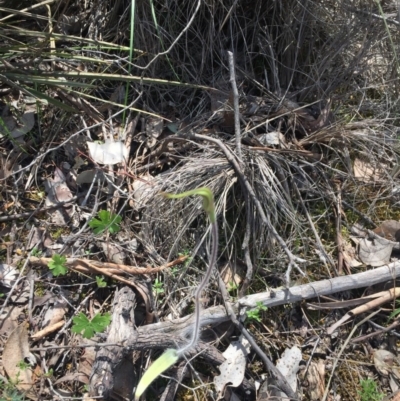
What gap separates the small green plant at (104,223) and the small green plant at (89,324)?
1.05 feet

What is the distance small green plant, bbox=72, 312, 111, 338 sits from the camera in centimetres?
160

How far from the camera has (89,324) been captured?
1616 mm

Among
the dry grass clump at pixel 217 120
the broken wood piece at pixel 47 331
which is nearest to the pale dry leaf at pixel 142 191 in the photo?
the dry grass clump at pixel 217 120

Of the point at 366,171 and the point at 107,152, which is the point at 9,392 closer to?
the point at 107,152

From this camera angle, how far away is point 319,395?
1706mm

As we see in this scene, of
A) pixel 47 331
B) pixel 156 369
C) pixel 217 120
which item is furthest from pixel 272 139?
pixel 156 369

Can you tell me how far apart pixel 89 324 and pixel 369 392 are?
3.36 ft

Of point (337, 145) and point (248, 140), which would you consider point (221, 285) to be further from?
point (337, 145)

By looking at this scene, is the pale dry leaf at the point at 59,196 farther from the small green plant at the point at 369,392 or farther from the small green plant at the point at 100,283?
the small green plant at the point at 369,392

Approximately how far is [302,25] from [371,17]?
264 mm

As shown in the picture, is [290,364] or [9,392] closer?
[9,392]

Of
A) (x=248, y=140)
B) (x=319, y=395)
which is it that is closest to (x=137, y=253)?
(x=248, y=140)

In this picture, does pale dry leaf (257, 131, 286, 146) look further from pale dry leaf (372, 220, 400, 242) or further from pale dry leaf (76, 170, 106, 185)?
pale dry leaf (76, 170, 106, 185)

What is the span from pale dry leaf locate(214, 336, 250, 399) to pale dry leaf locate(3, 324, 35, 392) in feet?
A: 2.15
